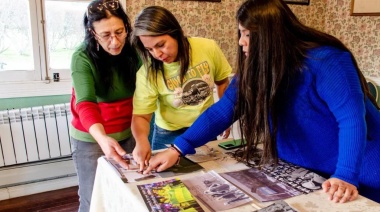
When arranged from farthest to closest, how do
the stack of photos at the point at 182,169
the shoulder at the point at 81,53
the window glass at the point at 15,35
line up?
the window glass at the point at 15,35, the shoulder at the point at 81,53, the stack of photos at the point at 182,169

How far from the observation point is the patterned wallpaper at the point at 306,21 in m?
2.78

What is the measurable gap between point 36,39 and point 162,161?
1701mm

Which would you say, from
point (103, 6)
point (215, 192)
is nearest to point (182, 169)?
point (215, 192)

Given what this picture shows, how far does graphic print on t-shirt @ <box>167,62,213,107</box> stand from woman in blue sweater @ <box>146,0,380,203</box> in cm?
34

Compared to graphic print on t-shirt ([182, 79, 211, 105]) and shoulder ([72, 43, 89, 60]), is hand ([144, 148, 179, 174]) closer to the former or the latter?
graphic print on t-shirt ([182, 79, 211, 105])

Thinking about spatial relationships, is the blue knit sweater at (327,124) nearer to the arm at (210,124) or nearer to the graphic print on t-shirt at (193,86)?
the arm at (210,124)

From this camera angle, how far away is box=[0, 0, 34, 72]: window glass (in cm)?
228

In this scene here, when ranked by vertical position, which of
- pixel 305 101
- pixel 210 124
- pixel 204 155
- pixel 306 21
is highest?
pixel 306 21

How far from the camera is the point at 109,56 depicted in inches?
56.8

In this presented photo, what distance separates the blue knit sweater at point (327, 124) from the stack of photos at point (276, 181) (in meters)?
0.06

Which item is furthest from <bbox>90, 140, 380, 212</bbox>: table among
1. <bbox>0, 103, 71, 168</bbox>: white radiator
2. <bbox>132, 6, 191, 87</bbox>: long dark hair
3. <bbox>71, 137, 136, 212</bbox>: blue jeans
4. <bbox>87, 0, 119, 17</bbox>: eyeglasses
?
<bbox>0, 103, 71, 168</bbox>: white radiator

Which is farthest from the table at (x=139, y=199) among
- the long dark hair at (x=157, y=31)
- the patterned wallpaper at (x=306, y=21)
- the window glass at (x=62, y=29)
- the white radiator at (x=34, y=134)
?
the patterned wallpaper at (x=306, y=21)

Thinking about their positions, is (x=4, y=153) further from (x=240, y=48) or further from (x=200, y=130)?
(x=240, y=48)

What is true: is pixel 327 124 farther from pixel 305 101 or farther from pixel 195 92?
pixel 195 92
